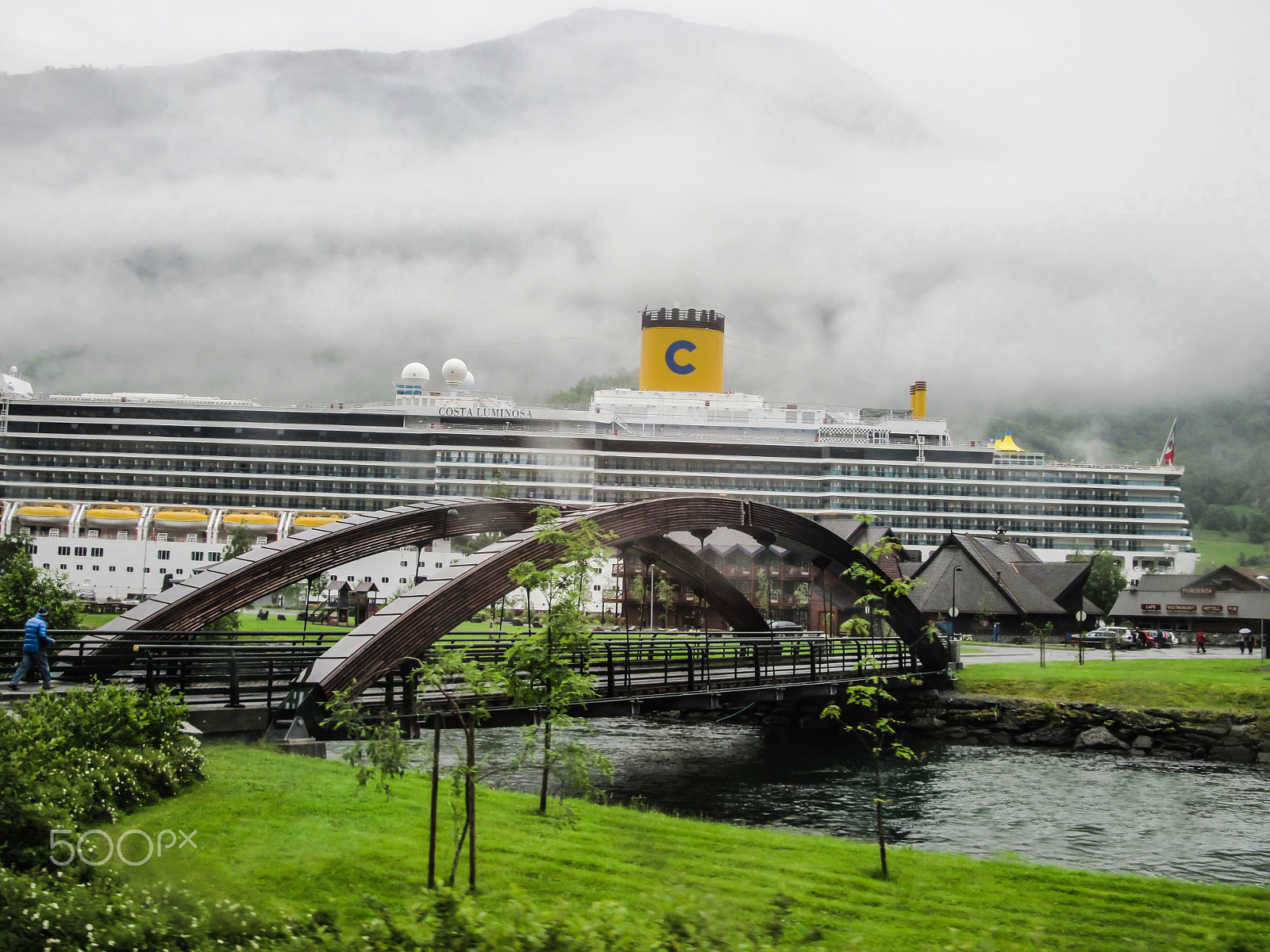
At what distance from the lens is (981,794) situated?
23797 millimetres

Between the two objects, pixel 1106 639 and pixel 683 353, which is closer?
pixel 1106 639

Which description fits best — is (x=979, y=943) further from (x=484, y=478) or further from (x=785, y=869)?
(x=484, y=478)

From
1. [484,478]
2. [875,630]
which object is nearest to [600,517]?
[875,630]

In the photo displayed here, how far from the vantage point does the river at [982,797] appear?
18.2 metres

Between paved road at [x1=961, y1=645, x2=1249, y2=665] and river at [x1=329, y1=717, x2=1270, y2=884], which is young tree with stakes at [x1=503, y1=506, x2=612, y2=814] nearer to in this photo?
river at [x1=329, y1=717, x2=1270, y2=884]

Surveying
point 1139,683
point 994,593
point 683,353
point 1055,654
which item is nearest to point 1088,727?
point 1139,683

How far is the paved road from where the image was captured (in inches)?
1805

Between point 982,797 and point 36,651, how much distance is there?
1930 cm

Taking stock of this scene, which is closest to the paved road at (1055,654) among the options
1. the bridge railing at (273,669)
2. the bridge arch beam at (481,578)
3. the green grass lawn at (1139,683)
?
the green grass lawn at (1139,683)

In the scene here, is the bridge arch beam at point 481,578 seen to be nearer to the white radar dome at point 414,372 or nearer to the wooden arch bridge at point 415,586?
the wooden arch bridge at point 415,586

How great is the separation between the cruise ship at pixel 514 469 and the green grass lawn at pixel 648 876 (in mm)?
71122

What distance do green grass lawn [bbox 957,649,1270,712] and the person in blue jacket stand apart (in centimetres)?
2969

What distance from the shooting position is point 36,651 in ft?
50.6

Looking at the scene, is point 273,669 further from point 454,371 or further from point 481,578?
point 454,371
